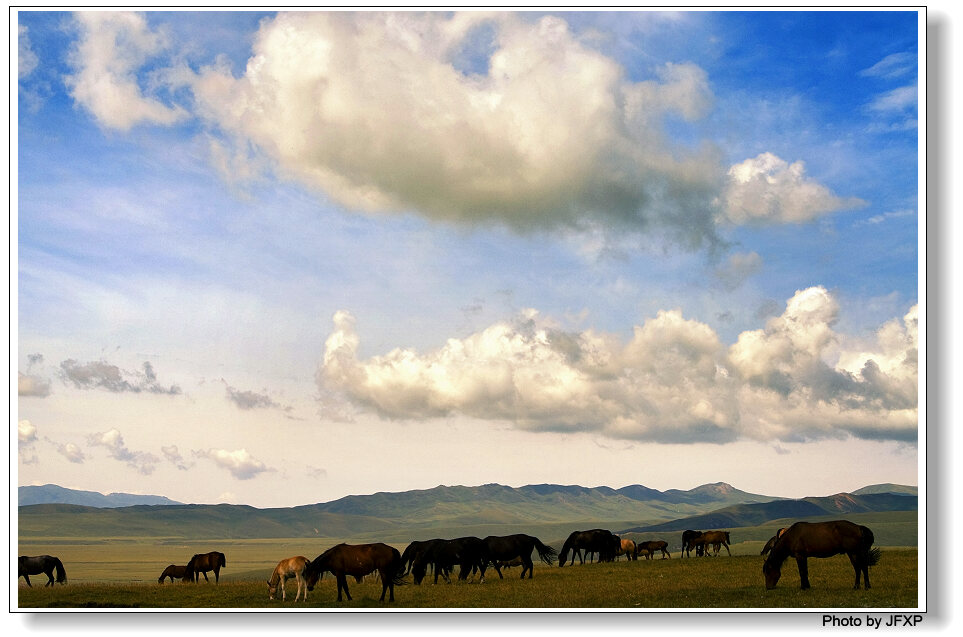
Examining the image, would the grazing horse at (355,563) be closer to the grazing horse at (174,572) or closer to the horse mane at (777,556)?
the horse mane at (777,556)

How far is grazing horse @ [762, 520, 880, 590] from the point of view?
29.9m

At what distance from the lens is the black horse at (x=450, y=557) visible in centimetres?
3794

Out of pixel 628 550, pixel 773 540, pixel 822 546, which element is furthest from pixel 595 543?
pixel 822 546

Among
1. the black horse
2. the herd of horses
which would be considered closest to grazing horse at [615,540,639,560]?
the herd of horses

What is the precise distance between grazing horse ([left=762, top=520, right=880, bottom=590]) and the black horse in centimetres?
1336

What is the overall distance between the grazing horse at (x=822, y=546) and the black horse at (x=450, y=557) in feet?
43.8

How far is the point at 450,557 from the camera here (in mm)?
38219

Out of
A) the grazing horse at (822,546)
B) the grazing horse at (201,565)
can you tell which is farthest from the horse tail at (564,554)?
the grazing horse at (201,565)

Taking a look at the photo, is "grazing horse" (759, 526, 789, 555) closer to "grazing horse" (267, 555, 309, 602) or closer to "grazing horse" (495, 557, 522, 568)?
"grazing horse" (495, 557, 522, 568)

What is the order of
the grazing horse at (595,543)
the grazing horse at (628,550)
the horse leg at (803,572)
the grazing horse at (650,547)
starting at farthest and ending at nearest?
the grazing horse at (650,547) → the grazing horse at (628,550) → the grazing horse at (595,543) → the horse leg at (803,572)

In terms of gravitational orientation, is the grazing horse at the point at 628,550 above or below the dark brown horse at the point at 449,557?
below

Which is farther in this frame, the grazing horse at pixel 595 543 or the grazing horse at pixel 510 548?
the grazing horse at pixel 595 543

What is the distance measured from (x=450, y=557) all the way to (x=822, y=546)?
1614 cm
